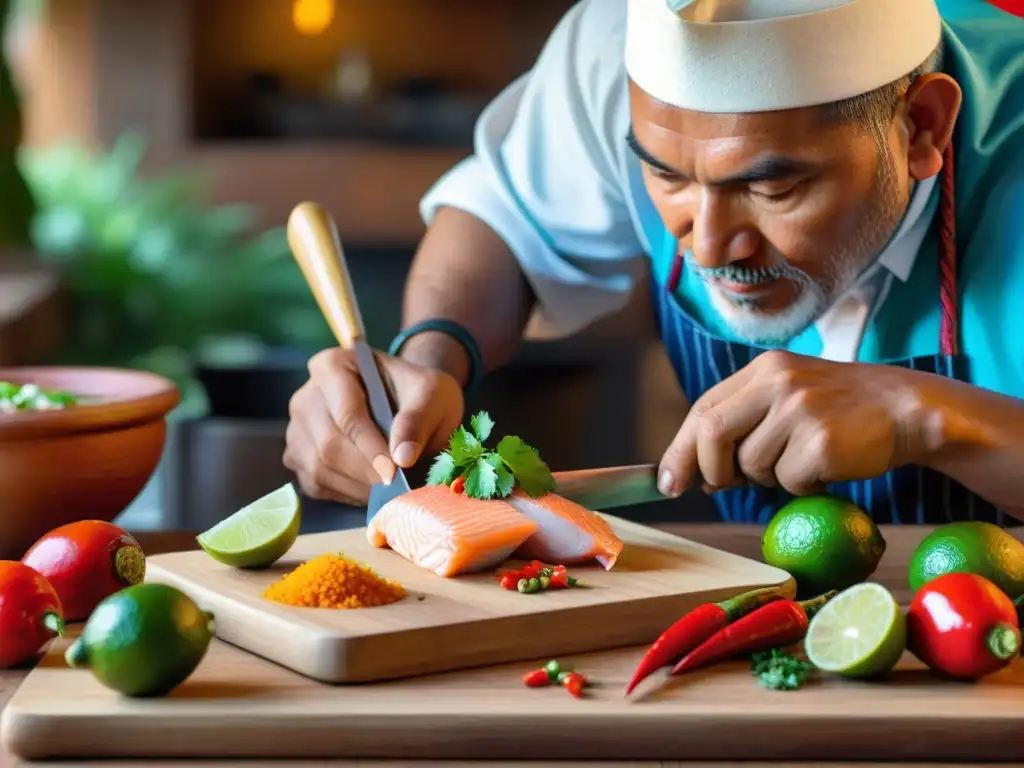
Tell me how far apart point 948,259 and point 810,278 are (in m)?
0.26

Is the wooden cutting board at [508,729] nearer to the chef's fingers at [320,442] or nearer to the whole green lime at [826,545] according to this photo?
the whole green lime at [826,545]

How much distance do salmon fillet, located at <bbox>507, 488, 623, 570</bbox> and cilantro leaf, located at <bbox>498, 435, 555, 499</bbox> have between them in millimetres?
28

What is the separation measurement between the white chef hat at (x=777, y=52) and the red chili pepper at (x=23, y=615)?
0.98 metres

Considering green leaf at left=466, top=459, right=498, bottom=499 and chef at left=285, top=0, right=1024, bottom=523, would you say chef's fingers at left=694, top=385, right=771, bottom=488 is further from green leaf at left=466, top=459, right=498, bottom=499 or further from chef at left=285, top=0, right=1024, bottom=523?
green leaf at left=466, top=459, right=498, bottom=499

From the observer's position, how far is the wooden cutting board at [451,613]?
1.29 metres

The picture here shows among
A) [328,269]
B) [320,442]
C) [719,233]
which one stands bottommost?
[320,442]

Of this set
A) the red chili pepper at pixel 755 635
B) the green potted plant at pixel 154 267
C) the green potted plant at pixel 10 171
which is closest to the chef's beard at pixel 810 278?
the red chili pepper at pixel 755 635

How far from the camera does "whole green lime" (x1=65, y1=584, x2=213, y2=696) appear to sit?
117 cm

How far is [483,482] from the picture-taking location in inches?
62.9

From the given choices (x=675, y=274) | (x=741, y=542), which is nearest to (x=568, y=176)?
(x=675, y=274)

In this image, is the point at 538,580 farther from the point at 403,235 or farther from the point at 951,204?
the point at 403,235

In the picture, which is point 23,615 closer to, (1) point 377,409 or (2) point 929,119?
(1) point 377,409

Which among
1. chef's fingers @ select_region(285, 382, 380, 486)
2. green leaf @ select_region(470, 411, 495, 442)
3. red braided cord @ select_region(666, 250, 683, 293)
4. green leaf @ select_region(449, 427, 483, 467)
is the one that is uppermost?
red braided cord @ select_region(666, 250, 683, 293)

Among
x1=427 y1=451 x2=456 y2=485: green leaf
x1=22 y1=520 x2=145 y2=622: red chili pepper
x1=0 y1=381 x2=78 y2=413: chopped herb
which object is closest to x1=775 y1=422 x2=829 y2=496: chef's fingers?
x1=427 y1=451 x2=456 y2=485: green leaf
